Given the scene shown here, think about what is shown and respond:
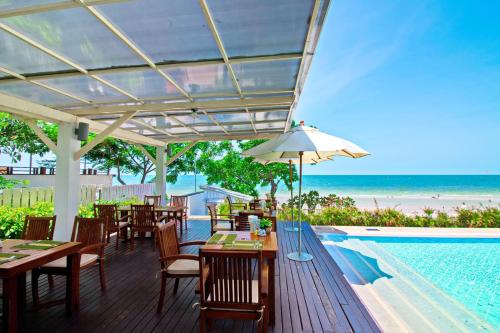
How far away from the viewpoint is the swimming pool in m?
3.63

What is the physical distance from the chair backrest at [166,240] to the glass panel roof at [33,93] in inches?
112

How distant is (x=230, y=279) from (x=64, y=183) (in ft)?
Result: 15.1

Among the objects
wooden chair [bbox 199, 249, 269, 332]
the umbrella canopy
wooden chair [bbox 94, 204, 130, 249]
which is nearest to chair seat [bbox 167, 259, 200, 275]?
wooden chair [bbox 199, 249, 269, 332]

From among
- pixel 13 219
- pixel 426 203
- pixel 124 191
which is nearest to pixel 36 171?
pixel 124 191

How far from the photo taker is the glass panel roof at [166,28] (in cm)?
211

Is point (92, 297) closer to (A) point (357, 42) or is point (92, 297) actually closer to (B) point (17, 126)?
(B) point (17, 126)

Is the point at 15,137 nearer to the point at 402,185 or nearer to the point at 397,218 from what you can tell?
the point at 397,218

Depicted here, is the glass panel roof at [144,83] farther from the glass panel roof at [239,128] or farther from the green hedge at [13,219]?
the green hedge at [13,219]

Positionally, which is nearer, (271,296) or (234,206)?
(271,296)

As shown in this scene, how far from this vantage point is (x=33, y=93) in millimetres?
3953

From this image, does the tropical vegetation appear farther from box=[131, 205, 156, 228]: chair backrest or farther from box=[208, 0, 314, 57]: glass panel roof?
box=[208, 0, 314, 57]: glass panel roof

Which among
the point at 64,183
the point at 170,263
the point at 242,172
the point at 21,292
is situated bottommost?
the point at 21,292

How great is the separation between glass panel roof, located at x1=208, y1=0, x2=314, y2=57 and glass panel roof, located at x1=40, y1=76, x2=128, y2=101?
214cm

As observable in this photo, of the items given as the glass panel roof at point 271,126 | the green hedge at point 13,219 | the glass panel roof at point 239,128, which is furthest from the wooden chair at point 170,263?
the green hedge at point 13,219
